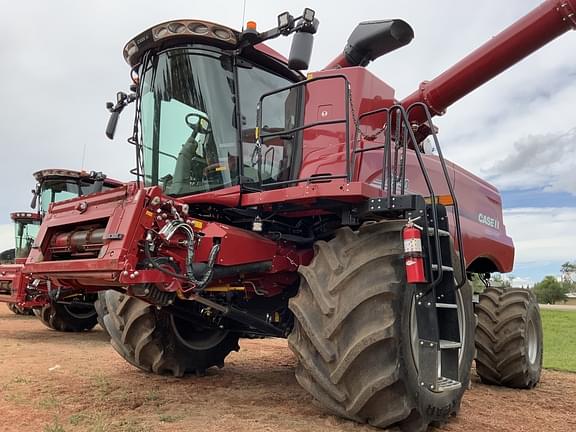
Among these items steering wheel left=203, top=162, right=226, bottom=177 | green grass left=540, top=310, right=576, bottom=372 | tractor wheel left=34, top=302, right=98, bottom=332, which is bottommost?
green grass left=540, top=310, right=576, bottom=372

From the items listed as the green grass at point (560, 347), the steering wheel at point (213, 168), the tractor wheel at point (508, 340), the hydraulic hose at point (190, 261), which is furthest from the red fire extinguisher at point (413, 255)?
the green grass at point (560, 347)

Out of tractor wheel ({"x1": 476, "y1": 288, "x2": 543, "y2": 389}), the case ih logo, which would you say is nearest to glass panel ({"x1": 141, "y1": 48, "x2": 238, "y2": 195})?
tractor wheel ({"x1": 476, "y1": 288, "x2": 543, "y2": 389})

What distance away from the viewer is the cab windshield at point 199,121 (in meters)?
4.51

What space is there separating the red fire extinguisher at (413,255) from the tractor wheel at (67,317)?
9.18 metres

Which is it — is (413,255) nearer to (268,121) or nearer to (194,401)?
(268,121)

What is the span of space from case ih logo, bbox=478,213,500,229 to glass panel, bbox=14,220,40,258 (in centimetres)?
1089

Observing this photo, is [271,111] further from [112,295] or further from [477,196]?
[477,196]

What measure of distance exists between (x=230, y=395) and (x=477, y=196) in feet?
14.1

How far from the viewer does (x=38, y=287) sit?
31.3ft

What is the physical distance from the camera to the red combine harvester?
365 cm

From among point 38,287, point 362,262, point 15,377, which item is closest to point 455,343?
point 362,262

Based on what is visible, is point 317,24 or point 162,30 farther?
point 162,30

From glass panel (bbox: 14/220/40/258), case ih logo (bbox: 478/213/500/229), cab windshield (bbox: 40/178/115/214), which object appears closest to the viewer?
case ih logo (bbox: 478/213/500/229)

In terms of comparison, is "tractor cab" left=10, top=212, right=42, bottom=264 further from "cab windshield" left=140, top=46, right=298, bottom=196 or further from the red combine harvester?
"cab windshield" left=140, top=46, right=298, bottom=196
